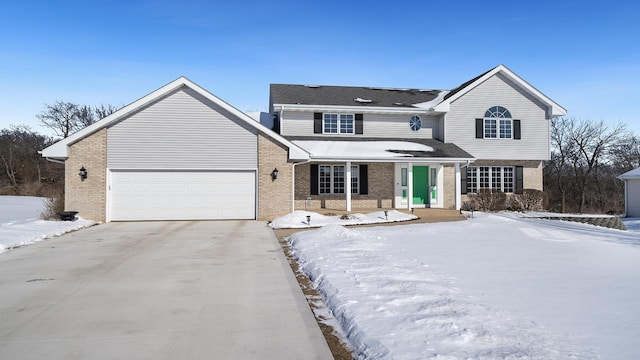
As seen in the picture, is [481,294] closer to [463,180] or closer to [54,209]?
[54,209]

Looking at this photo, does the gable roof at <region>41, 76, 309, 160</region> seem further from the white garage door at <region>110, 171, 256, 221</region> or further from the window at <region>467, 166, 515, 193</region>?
the window at <region>467, 166, 515, 193</region>

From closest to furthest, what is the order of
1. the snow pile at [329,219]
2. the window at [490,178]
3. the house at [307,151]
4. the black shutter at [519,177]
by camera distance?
the snow pile at [329,219] < the house at [307,151] < the window at [490,178] < the black shutter at [519,177]

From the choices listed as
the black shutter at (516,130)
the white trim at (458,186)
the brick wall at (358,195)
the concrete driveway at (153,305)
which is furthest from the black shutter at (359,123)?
the concrete driveway at (153,305)

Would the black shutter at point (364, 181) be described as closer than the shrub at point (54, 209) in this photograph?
No

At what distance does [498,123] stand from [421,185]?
5.63 metres

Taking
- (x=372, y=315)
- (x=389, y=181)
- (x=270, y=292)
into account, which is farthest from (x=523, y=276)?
(x=389, y=181)

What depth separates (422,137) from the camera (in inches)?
919

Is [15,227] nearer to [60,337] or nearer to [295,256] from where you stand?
[295,256]

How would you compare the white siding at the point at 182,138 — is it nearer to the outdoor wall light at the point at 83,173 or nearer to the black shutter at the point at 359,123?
the outdoor wall light at the point at 83,173

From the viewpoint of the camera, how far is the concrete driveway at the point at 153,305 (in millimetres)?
4262

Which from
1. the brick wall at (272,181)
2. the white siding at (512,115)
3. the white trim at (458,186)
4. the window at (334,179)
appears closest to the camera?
the brick wall at (272,181)

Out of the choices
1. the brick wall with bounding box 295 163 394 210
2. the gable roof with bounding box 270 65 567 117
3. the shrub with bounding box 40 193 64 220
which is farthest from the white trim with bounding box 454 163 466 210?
the shrub with bounding box 40 193 64 220

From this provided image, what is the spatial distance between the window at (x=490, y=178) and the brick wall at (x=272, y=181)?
9.99 meters

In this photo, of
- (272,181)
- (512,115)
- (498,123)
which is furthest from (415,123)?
(272,181)
